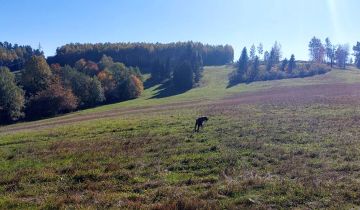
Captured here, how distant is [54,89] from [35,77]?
1503 centimetres

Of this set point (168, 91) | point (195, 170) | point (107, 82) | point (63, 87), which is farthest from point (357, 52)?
point (195, 170)

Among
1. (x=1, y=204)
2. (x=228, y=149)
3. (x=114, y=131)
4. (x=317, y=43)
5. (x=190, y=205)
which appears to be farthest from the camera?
(x=317, y=43)

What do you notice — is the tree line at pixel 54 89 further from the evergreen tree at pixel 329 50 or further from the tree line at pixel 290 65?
the evergreen tree at pixel 329 50

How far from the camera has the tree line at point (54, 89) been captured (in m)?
78.7

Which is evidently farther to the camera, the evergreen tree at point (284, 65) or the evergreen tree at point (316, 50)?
the evergreen tree at point (316, 50)

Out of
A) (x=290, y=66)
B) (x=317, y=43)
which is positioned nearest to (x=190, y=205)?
(x=290, y=66)

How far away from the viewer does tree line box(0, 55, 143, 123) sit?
258 feet

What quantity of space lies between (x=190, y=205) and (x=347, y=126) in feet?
63.5

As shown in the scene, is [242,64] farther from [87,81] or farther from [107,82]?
[87,81]

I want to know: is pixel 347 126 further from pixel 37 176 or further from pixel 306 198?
pixel 37 176

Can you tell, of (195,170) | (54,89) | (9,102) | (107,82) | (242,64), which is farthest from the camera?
(242,64)

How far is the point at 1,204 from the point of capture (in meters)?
14.4

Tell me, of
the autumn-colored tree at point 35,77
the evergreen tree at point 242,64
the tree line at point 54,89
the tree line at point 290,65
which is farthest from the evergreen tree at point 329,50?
the autumn-colored tree at point 35,77

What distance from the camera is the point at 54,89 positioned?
8512 cm
